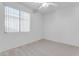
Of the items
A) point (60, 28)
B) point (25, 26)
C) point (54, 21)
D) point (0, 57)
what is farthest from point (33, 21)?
point (0, 57)

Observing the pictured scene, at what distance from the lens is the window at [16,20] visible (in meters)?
1.68

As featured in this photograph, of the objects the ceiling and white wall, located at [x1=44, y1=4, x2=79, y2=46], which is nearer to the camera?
the ceiling

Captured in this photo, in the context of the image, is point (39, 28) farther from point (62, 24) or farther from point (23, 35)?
point (62, 24)

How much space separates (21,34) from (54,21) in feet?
2.51

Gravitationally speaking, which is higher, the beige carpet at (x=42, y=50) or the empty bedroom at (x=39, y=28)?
the empty bedroom at (x=39, y=28)

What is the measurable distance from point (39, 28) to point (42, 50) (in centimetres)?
47

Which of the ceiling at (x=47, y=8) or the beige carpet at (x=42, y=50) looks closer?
the ceiling at (x=47, y=8)

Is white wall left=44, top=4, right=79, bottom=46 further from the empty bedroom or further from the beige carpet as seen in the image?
the beige carpet

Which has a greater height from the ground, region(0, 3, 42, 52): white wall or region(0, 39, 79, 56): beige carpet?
region(0, 3, 42, 52): white wall

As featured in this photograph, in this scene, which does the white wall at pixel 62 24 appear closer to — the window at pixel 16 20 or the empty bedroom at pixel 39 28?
the empty bedroom at pixel 39 28

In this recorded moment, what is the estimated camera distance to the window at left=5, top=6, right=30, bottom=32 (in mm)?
1684

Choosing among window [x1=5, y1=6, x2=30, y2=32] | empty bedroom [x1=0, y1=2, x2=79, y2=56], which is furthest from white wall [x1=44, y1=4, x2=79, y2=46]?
window [x1=5, y1=6, x2=30, y2=32]

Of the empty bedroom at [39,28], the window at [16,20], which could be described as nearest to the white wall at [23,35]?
the empty bedroom at [39,28]

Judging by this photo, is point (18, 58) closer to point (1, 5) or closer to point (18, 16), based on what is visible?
point (18, 16)
